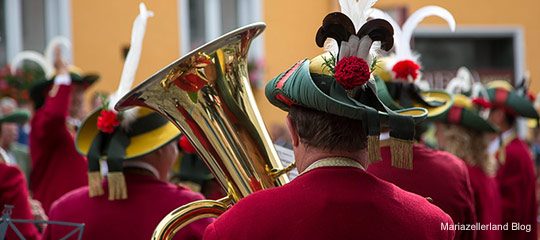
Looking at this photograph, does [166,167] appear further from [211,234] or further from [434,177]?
[211,234]

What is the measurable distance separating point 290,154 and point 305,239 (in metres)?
0.81

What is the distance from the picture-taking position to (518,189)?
202 inches

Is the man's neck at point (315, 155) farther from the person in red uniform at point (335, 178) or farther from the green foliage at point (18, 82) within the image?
the green foliage at point (18, 82)

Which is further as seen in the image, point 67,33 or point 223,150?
point 67,33

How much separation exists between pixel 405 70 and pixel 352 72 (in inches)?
60.0

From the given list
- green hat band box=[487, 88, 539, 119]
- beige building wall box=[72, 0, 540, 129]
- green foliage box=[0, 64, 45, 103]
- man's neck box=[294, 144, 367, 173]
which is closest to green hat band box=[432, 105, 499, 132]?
green hat band box=[487, 88, 539, 119]

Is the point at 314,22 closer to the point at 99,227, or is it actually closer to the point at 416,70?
the point at 416,70

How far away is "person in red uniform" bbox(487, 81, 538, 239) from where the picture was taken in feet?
16.6

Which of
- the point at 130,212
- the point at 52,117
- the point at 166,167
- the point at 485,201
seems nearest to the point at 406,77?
the point at 166,167

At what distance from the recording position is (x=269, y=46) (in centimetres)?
1191

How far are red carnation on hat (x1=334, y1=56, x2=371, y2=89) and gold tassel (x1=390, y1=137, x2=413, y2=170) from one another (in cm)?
18

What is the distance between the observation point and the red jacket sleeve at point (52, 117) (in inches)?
187

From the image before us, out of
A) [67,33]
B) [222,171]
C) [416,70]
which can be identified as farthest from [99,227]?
[67,33]

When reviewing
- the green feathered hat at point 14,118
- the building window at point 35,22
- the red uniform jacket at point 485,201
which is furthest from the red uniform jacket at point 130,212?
the building window at point 35,22
